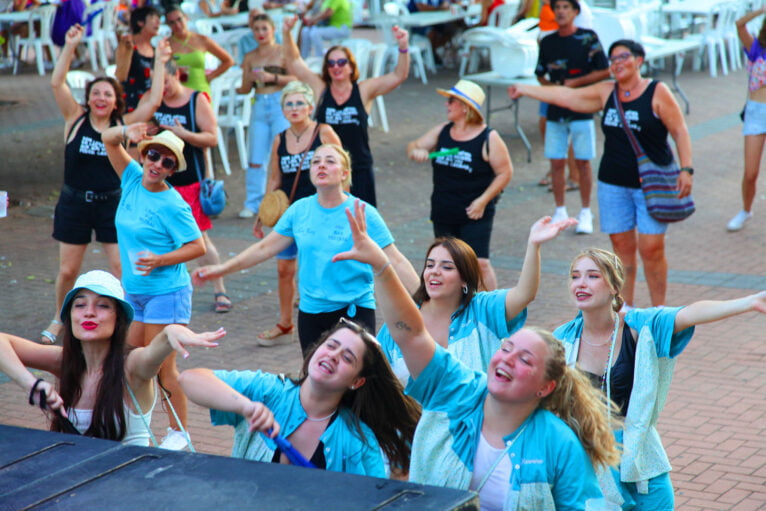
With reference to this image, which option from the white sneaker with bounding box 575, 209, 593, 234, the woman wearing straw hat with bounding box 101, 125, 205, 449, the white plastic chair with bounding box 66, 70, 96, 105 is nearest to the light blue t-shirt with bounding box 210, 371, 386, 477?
the woman wearing straw hat with bounding box 101, 125, 205, 449

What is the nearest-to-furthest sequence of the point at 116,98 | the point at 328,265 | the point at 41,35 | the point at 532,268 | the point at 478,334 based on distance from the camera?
the point at 532,268
the point at 478,334
the point at 328,265
the point at 116,98
the point at 41,35

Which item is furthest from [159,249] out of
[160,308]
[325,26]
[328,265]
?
[325,26]

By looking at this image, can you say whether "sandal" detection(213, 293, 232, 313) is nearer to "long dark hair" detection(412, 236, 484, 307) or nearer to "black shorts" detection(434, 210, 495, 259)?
"black shorts" detection(434, 210, 495, 259)

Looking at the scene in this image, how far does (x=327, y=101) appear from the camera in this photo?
8.57 metres

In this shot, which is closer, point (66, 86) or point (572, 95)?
point (66, 86)

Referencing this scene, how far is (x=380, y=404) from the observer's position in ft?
12.2

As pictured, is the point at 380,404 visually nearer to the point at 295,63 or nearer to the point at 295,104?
the point at 295,104

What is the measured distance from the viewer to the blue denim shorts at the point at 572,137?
10188 millimetres

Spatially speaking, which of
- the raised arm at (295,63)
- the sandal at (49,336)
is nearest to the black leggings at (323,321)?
the sandal at (49,336)

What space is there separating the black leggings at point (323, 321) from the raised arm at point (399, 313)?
2134 millimetres

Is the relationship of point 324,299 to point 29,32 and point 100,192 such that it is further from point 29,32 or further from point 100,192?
point 29,32

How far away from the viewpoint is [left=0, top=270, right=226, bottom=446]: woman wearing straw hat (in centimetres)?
385

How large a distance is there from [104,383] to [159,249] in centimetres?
172

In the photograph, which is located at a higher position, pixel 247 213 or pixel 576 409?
pixel 576 409
